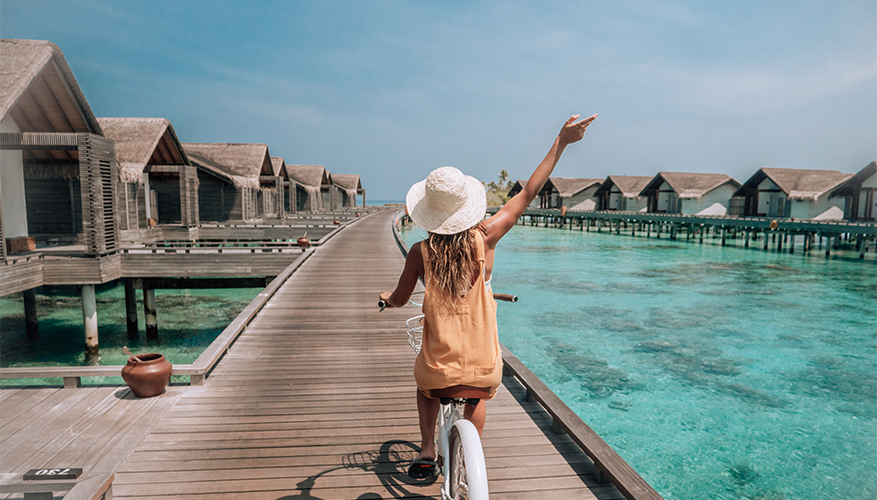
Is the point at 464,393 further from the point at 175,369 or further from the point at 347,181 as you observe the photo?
the point at 347,181

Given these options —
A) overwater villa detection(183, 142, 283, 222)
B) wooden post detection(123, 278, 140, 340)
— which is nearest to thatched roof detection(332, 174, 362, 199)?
overwater villa detection(183, 142, 283, 222)

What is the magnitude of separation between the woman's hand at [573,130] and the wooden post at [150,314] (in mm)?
15231

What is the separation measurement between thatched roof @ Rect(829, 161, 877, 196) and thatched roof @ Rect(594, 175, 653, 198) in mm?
19874

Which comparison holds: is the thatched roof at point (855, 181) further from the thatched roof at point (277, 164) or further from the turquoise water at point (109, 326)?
the thatched roof at point (277, 164)

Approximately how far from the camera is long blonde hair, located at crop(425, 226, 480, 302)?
2389 millimetres

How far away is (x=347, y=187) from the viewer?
221ft

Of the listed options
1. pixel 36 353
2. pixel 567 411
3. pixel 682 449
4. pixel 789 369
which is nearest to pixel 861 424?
pixel 789 369

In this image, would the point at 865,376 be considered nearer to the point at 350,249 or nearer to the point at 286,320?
the point at 286,320

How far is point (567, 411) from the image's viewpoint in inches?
169

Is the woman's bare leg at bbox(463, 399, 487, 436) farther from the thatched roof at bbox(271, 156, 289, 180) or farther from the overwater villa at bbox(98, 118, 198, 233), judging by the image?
the thatched roof at bbox(271, 156, 289, 180)

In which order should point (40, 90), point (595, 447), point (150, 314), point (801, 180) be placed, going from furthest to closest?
point (801, 180)
point (150, 314)
point (40, 90)
point (595, 447)

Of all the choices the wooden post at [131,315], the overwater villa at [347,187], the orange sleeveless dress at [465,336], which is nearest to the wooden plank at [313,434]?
the orange sleeveless dress at [465,336]

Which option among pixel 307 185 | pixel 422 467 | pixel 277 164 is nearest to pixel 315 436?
pixel 422 467

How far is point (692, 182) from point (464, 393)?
52.3m
